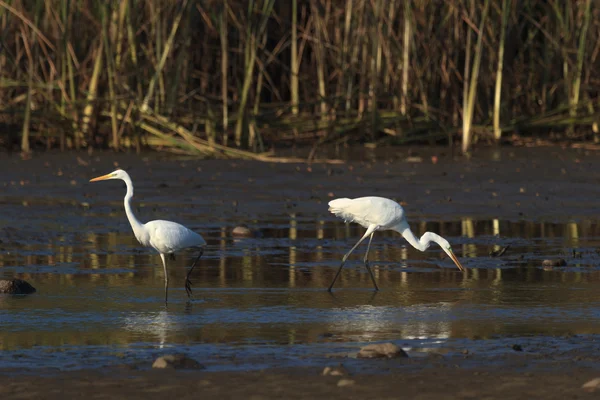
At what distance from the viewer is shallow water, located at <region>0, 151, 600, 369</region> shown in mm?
5980

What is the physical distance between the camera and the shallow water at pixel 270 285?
5980 millimetres

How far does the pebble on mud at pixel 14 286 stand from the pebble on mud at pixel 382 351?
8.40 feet

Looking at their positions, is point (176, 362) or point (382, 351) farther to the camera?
point (382, 351)

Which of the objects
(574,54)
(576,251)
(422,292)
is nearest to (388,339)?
(422,292)

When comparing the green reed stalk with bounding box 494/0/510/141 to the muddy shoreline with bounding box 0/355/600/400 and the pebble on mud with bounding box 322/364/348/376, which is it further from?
the pebble on mud with bounding box 322/364/348/376

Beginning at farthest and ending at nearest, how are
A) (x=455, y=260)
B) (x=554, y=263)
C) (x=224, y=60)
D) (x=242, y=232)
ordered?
(x=224, y=60)
(x=242, y=232)
(x=554, y=263)
(x=455, y=260)

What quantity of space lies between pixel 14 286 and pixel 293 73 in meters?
8.89

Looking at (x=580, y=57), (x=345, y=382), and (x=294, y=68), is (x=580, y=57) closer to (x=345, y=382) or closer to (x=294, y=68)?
(x=294, y=68)

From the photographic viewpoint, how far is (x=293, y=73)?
15.9 m

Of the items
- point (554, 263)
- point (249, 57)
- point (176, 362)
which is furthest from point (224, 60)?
point (176, 362)

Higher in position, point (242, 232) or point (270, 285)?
point (242, 232)

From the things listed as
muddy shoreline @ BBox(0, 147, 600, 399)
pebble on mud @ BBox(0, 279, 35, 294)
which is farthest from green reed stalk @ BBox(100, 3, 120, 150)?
pebble on mud @ BBox(0, 279, 35, 294)

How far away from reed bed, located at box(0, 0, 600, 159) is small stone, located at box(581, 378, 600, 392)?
30.7ft

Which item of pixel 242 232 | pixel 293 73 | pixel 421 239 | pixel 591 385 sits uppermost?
pixel 293 73
